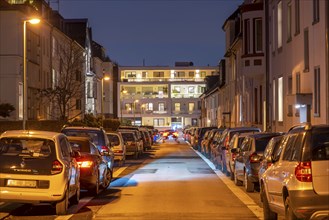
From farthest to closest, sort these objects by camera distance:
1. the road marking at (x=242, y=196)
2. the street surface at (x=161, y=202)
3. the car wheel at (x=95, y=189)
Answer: the car wheel at (x=95, y=189) → the road marking at (x=242, y=196) → the street surface at (x=161, y=202)

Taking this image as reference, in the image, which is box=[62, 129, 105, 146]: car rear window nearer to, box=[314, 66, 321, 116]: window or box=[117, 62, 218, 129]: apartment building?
box=[314, 66, 321, 116]: window

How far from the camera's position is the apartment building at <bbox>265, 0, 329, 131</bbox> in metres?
25.3

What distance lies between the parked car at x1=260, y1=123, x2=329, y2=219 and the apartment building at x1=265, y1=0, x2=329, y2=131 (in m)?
12.8

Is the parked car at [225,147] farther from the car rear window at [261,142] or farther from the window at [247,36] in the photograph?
the window at [247,36]

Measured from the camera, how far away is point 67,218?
13961 mm

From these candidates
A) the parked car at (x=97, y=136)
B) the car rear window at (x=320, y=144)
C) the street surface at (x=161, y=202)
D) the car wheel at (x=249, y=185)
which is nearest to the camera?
the car rear window at (x=320, y=144)

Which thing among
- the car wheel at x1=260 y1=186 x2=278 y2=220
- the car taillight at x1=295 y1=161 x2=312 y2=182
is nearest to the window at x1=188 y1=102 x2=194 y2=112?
the car wheel at x1=260 y1=186 x2=278 y2=220

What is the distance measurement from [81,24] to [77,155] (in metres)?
53.2

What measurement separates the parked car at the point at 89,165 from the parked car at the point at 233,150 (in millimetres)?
4896

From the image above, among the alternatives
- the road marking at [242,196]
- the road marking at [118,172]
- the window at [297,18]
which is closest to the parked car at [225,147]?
the road marking at [242,196]

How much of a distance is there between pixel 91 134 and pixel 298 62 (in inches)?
422

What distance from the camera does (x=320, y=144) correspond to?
10.4 m

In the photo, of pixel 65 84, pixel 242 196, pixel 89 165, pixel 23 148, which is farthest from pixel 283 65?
pixel 23 148

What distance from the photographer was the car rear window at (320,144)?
1027 centimetres
